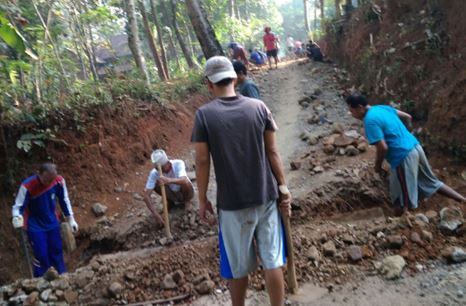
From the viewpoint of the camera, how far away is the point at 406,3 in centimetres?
821

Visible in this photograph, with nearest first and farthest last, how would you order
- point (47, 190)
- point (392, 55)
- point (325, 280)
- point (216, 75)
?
1. point (216, 75)
2. point (325, 280)
3. point (47, 190)
4. point (392, 55)

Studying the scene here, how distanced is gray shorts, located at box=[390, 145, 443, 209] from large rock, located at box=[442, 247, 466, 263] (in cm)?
119

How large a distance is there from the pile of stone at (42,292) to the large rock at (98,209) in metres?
2.48

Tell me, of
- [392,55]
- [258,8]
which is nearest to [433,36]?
[392,55]

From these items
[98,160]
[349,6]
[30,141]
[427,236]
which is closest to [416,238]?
[427,236]

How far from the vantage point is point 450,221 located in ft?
12.1

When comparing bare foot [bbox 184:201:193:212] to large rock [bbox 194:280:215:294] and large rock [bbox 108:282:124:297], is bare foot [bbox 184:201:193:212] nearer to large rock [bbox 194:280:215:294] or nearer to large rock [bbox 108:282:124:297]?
large rock [bbox 108:282:124:297]

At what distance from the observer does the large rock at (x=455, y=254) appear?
10.4 feet

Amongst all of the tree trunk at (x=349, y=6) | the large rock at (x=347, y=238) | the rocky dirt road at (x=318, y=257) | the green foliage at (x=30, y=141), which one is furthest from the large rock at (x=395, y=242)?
A: the tree trunk at (x=349, y=6)

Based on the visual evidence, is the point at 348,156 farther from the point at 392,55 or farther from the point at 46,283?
the point at 46,283

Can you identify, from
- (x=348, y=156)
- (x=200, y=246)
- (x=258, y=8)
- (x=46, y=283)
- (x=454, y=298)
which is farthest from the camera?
(x=258, y=8)

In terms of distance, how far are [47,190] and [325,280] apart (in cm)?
357

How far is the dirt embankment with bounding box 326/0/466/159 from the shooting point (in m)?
5.79

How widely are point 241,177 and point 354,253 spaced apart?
173 centimetres
